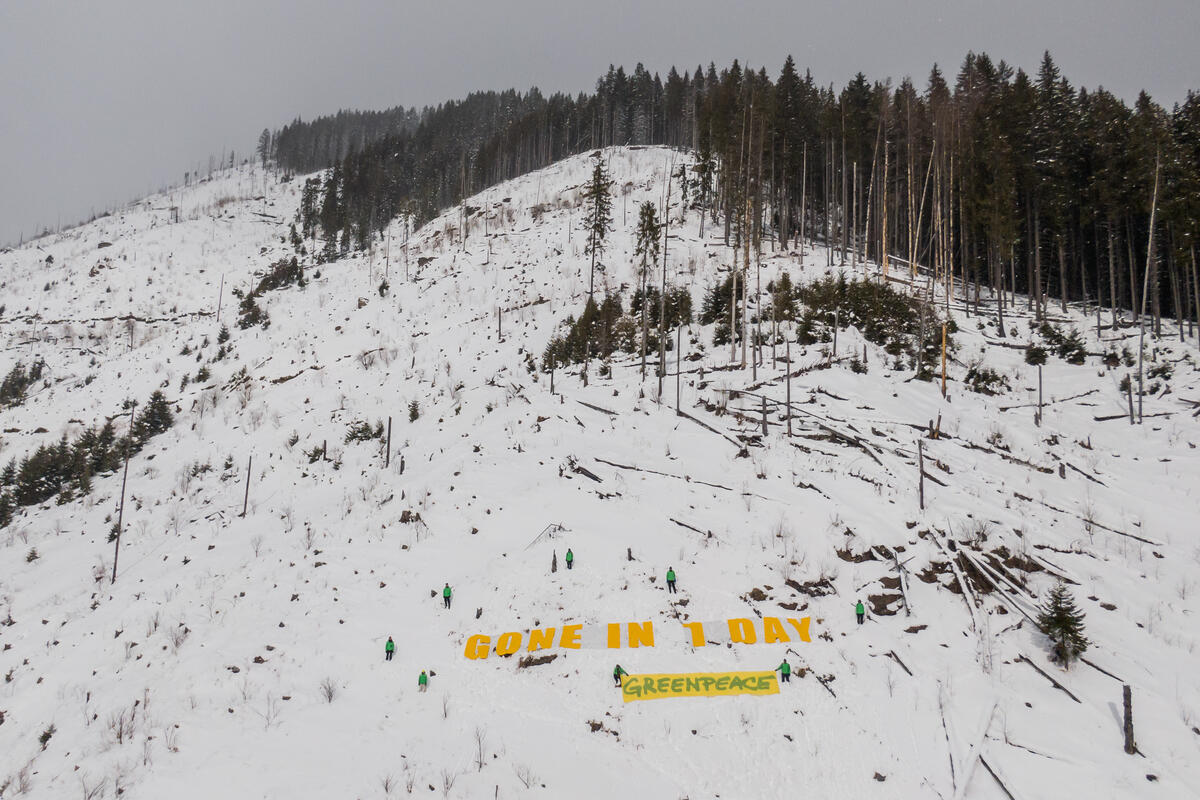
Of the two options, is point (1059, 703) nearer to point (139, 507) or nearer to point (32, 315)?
point (139, 507)

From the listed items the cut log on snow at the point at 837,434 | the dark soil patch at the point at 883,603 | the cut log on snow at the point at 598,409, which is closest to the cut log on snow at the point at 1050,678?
the dark soil patch at the point at 883,603

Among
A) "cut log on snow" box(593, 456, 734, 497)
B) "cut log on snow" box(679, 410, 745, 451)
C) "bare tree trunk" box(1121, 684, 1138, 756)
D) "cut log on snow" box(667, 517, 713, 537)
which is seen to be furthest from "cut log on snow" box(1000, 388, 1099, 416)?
"bare tree trunk" box(1121, 684, 1138, 756)

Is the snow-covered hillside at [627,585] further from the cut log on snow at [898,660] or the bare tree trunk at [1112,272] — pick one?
the bare tree trunk at [1112,272]

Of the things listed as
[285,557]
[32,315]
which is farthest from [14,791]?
[32,315]

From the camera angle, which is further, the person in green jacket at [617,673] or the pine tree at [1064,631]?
the person in green jacket at [617,673]

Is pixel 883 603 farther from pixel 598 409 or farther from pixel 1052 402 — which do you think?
pixel 1052 402

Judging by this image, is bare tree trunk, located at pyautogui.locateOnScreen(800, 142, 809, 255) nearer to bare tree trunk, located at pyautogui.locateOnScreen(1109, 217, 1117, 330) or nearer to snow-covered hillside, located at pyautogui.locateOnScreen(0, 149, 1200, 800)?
snow-covered hillside, located at pyautogui.locateOnScreen(0, 149, 1200, 800)
